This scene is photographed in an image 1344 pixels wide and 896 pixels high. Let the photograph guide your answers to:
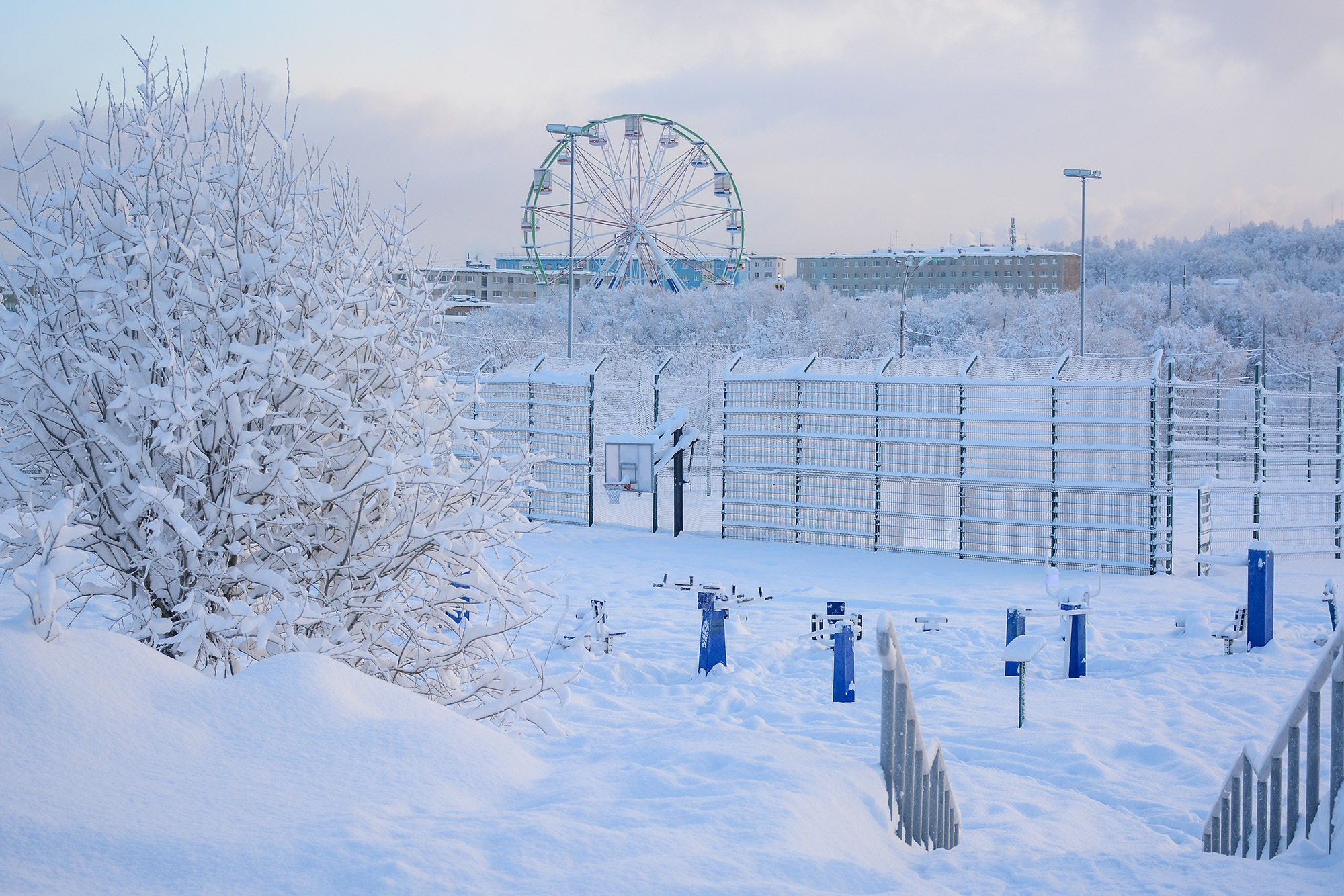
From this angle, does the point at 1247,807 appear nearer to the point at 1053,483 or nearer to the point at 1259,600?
the point at 1259,600

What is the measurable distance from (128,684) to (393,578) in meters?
1.54

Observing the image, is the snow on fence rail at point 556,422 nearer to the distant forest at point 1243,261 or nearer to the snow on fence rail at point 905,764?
the snow on fence rail at point 905,764

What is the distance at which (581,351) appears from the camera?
166ft

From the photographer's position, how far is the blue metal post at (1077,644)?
7570 mm

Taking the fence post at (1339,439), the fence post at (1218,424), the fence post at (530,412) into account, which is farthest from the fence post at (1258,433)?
the fence post at (530,412)

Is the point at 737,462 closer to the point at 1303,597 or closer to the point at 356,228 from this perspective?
the point at 1303,597

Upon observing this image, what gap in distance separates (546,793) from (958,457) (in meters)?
9.91

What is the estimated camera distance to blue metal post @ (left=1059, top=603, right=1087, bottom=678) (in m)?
7.57

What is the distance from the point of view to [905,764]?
13.8 ft

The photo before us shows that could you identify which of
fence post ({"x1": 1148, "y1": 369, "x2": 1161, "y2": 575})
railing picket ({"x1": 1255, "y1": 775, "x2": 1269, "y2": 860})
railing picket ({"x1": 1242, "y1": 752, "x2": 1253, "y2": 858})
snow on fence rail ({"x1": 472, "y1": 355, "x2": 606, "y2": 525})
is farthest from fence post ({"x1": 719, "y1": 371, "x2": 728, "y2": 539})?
railing picket ({"x1": 1255, "y1": 775, "x2": 1269, "y2": 860})

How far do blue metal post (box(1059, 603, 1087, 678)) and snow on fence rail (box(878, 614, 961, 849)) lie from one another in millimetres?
3700

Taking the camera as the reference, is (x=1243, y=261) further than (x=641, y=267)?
Yes

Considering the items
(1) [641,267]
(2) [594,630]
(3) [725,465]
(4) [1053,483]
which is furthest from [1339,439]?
(1) [641,267]

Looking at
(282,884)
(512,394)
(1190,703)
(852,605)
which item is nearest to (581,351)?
(512,394)
